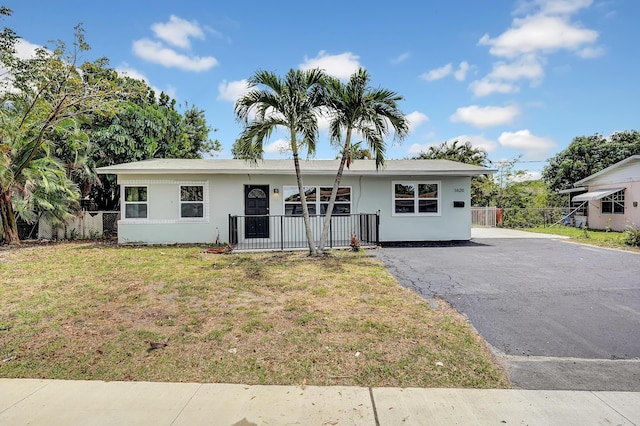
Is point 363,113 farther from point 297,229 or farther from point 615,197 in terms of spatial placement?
point 615,197

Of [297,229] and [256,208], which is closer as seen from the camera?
[297,229]

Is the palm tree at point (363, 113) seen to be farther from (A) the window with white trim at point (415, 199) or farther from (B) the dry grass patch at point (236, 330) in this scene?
(B) the dry grass patch at point (236, 330)

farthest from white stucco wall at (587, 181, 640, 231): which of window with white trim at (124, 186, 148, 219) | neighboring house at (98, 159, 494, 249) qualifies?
window with white trim at (124, 186, 148, 219)

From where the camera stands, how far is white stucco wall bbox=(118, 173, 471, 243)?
1177cm

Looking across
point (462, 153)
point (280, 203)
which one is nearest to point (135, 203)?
point (280, 203)

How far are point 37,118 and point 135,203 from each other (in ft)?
13.8

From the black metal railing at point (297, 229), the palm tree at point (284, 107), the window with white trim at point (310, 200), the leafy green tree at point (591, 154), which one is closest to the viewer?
the palm tree at point (284, 107)

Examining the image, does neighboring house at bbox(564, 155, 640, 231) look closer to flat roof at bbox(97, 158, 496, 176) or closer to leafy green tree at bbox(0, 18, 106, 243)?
flat roof at bbox(97, 158, 496, 176)

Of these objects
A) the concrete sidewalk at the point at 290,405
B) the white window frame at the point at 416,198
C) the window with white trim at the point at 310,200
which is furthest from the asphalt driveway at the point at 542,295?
the window with white trim at the point at 310,200

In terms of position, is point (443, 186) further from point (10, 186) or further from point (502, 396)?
point (10, 186)

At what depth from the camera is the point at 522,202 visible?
22703 mm

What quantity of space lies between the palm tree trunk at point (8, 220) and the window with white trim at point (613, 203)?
26652 mm

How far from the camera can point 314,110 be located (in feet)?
29.6

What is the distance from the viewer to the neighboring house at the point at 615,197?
16.4 meters
